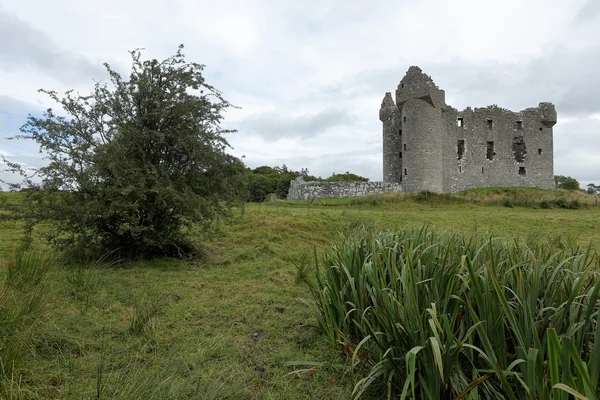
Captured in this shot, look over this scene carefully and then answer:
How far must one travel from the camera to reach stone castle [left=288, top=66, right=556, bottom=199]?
97.5 ft

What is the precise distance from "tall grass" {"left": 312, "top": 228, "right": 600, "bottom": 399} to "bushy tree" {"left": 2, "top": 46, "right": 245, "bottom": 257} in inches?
209

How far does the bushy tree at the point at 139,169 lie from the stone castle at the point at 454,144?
1981 cm

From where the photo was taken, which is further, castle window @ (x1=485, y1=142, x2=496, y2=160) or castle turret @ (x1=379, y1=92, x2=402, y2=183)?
castle turret @ (x1=379, y1=92, x2=402, y2=183)

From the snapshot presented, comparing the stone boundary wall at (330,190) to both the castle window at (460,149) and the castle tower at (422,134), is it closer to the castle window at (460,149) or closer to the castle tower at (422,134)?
the castle tower at (422,134)

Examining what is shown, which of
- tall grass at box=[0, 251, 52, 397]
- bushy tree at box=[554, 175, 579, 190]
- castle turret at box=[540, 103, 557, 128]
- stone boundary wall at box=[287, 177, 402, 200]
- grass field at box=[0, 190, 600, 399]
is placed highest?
castle turret at box=[540, 103, 557, 128]

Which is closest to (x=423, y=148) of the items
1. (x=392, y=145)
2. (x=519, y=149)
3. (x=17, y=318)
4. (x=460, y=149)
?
(x=392, y=145)

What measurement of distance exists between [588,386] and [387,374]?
63.2 inches

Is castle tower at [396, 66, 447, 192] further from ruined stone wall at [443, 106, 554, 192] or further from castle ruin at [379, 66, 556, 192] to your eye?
ruined stone wall at [443, 106, 554, 192]

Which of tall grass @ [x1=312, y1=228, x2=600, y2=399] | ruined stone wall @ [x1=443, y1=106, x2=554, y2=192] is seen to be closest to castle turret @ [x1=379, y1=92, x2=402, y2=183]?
ruined stone wall @ [x1=443, y1=106, x2=554, y2=192]

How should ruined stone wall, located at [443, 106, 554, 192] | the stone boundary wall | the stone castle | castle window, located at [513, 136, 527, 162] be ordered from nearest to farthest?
the stone boundary wall, the stone castle, ruined stone wall, located at [443, 106, 554, 192], castle window, located at [513, 136, 527, 162]

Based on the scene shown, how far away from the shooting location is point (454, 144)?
108ft

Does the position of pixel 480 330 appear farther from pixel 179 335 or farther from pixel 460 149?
pixel 460 149

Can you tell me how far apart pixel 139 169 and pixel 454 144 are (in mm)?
30697

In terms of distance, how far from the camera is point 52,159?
7340 mm
